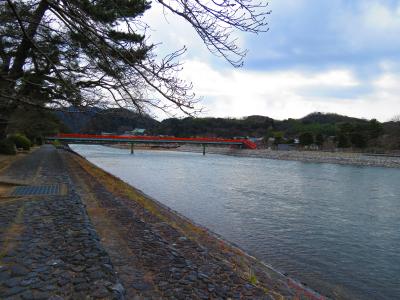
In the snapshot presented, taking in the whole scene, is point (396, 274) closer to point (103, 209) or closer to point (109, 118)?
point (103, 209)

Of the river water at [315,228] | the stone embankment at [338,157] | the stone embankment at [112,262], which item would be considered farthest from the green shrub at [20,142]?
the stone embankment at [338,157]

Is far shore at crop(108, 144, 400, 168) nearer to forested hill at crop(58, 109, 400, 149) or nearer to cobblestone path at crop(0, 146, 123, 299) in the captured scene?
forested hill at crop(58, 109, 400, 149)

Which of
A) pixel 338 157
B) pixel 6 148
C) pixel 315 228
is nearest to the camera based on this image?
pixel 315 228

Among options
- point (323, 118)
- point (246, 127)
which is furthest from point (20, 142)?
point (323, 118)

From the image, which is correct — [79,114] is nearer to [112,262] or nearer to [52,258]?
[112,262]

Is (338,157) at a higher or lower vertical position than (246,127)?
lower

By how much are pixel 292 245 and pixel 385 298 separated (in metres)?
3.37

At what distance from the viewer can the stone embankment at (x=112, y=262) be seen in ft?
13.7

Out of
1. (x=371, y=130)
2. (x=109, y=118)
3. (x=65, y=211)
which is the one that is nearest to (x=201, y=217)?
(x=109, y=118)

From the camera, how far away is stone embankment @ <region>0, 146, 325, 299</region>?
4.17 m

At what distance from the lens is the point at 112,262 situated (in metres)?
5.42

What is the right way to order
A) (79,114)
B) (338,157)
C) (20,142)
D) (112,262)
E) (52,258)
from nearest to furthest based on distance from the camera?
1. (52,258)
2. (112,262)
3. (79,114)
4. (20,142)
5. (338,157)

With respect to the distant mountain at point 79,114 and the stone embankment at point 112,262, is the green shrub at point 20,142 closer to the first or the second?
the distant mountain at point 79,114

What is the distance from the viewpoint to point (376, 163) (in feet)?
181
